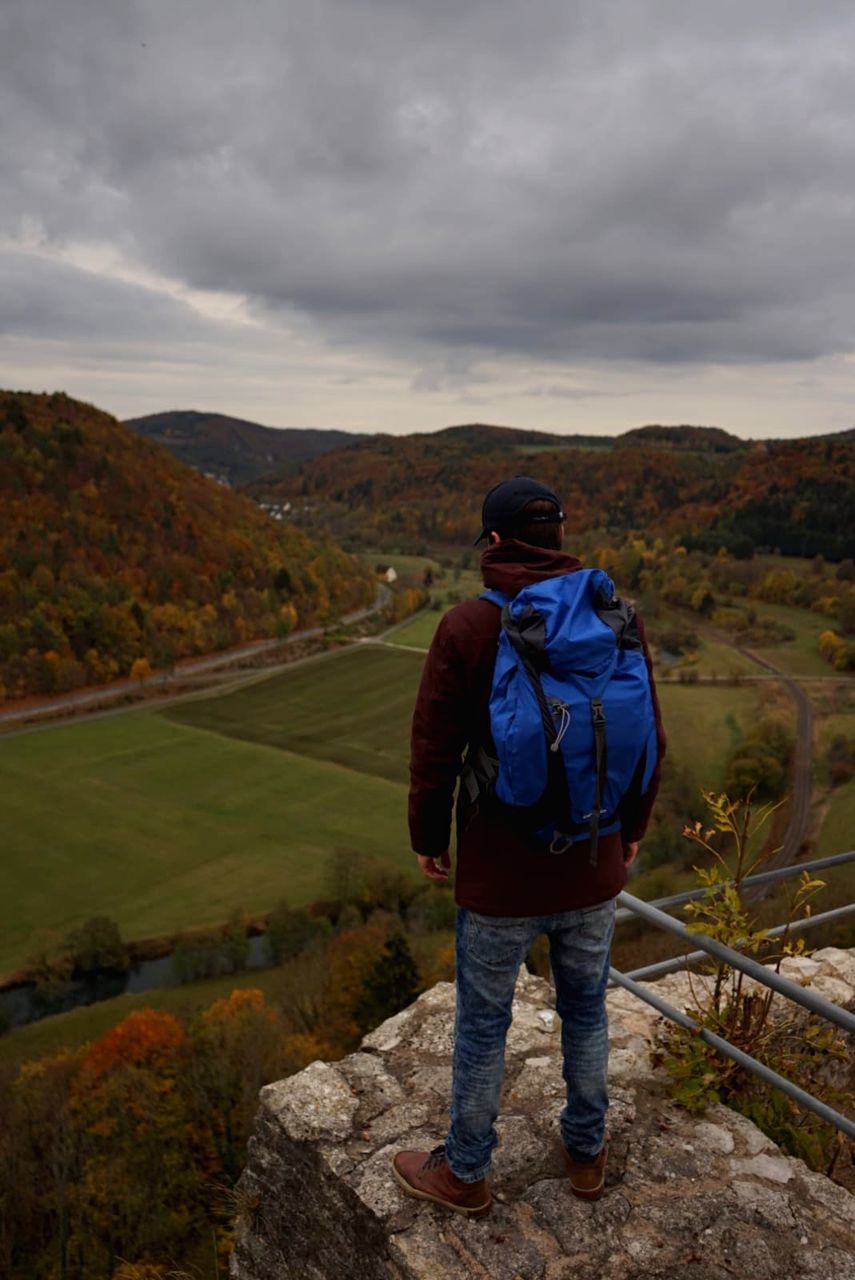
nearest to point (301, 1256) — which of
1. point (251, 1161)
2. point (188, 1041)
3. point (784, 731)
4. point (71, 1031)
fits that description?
point (251, 1161)

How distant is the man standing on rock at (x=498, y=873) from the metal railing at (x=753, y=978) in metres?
0.49

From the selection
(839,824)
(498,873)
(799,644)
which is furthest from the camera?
(799,644)

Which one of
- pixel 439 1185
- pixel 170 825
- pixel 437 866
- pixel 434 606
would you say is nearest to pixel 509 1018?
pixel 437 866

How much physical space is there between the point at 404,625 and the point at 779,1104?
307ft

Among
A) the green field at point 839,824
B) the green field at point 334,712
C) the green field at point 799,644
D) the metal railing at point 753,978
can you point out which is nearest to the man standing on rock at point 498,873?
the metal railing at point 753,978

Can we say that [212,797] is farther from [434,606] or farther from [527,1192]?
[434,606]

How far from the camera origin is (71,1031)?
98.4 feet

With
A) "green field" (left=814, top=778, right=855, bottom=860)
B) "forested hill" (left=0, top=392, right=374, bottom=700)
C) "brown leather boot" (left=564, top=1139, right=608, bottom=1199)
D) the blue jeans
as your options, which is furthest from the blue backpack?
"forested hill" (left=0, top=392, right=374, bottom=700)

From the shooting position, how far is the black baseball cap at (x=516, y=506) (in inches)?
107

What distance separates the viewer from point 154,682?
257ft

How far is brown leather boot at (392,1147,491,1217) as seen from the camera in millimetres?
2969

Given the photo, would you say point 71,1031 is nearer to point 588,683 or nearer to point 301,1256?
point 301,1256

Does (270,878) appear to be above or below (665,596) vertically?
below

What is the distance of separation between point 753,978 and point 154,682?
79974 millimetres
